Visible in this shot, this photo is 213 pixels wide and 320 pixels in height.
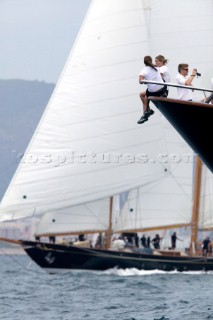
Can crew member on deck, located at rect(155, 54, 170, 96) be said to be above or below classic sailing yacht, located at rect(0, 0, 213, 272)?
Result: below

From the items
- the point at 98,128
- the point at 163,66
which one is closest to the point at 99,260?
the point at 98,128

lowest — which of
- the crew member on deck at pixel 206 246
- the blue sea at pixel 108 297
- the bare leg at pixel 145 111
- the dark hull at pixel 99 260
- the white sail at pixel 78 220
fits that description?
the blue sea at pixel 108 297

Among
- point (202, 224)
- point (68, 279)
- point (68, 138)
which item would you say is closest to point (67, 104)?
point (68, 138)

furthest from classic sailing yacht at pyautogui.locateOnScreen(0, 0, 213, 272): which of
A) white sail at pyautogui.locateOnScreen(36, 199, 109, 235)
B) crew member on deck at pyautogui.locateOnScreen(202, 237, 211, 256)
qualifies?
crew member on deck at pyautogui.locateOnScreen(202, 237, 211, 256)

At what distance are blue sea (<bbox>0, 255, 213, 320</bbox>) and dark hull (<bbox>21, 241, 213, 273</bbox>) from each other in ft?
5.89

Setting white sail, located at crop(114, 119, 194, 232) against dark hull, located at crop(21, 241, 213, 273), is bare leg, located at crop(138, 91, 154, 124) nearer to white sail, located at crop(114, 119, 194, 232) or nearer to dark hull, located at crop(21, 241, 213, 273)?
white sail, located at crop(114, 119, 194, 232)

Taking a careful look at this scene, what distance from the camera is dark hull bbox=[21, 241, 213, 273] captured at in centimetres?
7800

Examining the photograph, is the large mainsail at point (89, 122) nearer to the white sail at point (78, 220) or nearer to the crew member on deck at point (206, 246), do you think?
the white sail at point (78, 220)

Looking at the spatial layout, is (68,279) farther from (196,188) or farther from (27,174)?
(196,188)

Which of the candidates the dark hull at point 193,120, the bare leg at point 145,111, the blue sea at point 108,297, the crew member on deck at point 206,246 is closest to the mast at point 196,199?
the crew member on deck at point 206,246

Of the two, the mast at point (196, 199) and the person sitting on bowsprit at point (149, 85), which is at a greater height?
the mast at point (196, 199)

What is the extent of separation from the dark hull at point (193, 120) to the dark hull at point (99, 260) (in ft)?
123

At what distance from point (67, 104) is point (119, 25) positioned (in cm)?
438

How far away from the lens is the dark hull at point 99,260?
7800 cm
